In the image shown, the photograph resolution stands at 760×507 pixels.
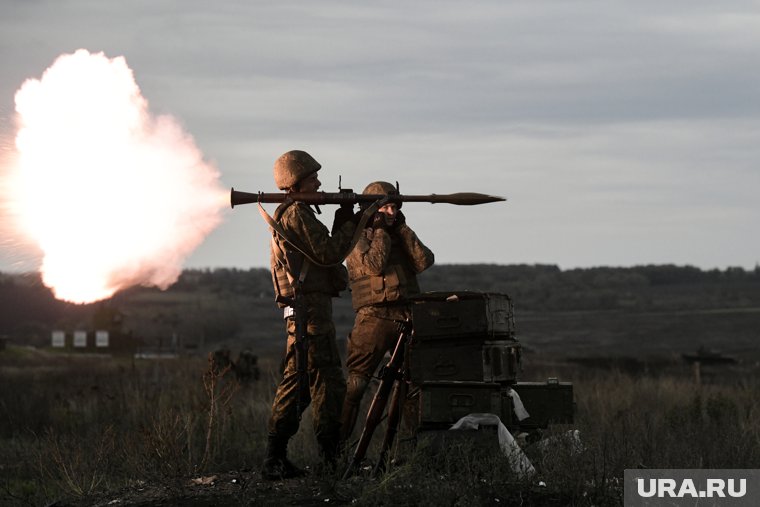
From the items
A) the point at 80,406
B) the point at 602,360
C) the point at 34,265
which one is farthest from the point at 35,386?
the point at 602,360

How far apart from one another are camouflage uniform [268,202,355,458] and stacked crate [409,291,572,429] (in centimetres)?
76

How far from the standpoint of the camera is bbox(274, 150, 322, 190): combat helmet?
33.8 feet

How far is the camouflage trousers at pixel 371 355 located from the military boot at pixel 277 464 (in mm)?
616

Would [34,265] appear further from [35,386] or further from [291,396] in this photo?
[35,386]

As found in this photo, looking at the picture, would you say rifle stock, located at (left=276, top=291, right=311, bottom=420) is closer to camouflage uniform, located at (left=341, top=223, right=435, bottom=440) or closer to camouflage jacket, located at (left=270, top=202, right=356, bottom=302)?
camouflage jacket, located at (left=270, top=202, right=356, bottom=302)

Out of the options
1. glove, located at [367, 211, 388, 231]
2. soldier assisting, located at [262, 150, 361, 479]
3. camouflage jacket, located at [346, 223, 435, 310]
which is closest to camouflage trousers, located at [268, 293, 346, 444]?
soldier assisting, located at [262, 150, 361, 479]

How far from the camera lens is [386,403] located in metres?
10.4

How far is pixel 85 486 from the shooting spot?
11.0 meters

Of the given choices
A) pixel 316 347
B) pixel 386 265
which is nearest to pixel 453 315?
pixel 386 265

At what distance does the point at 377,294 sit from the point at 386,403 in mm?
1115

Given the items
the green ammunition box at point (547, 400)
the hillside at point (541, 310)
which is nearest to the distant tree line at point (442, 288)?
the hillside at point (541, 310)

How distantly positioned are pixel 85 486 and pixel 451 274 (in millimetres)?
90275

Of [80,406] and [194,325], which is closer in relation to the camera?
[80,406]

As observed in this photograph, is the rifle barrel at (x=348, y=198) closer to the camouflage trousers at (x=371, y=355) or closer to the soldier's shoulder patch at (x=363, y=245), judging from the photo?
the soldier's shoulder patch at (x=363, y=245)
